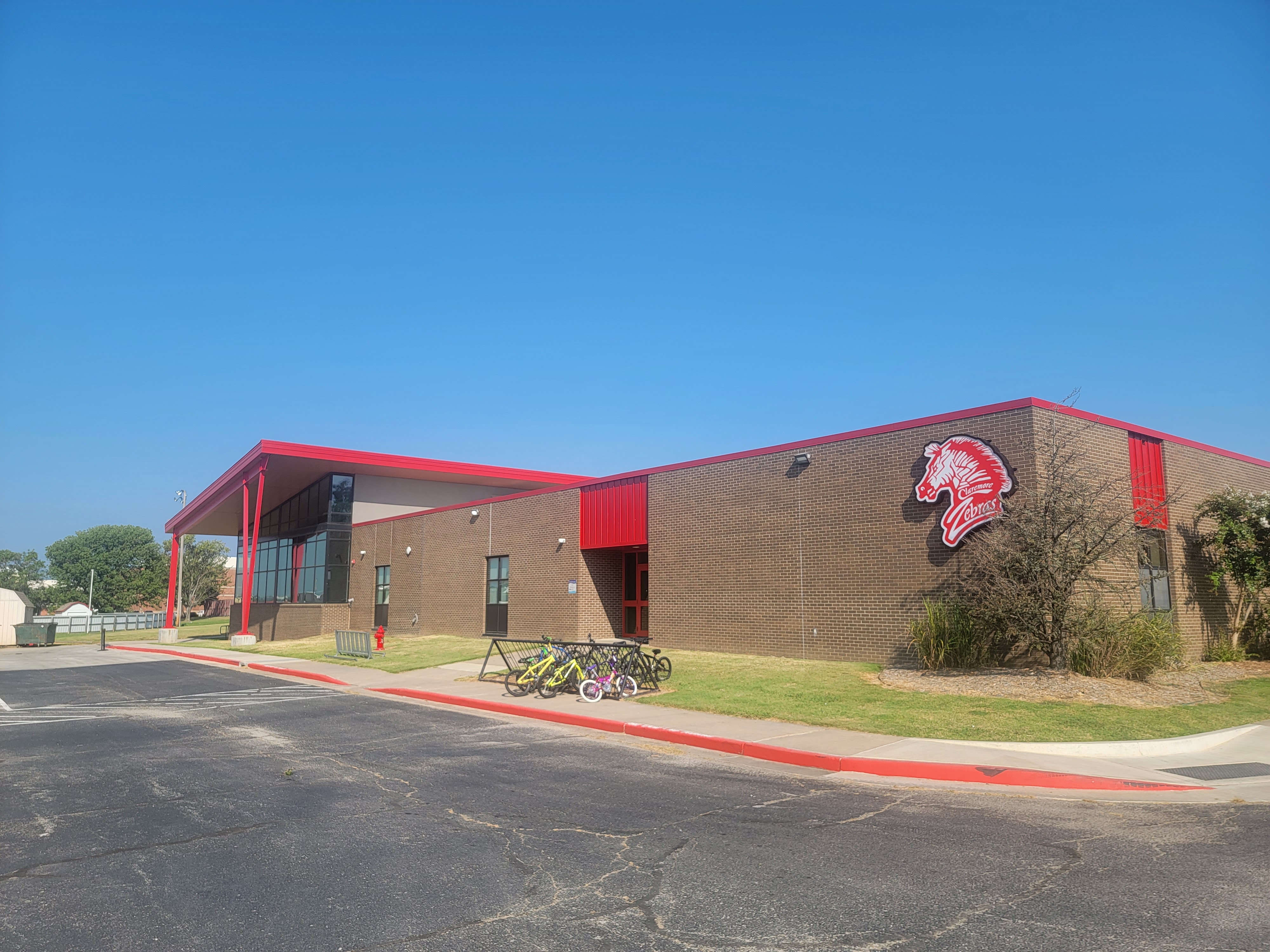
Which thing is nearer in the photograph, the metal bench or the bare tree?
the bare tree

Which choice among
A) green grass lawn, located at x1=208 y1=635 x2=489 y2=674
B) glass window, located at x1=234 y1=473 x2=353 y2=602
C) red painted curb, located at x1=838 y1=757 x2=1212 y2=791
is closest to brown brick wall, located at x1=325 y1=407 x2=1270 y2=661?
green grass lawn, located at x1=208 y1=635 x2=489 y2=674

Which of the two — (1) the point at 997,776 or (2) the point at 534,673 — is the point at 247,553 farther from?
(1) the point at 997,776

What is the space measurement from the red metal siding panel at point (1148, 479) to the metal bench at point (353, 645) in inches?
763

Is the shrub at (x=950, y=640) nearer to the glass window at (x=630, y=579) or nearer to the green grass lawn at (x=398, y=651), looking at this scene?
the glass window at (x=630, y=579)

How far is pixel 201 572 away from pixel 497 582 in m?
62.4

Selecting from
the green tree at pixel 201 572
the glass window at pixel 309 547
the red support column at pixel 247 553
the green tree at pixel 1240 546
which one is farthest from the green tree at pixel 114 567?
the green tree at pixel 1240 546

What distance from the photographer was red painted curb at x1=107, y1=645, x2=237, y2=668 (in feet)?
89.2

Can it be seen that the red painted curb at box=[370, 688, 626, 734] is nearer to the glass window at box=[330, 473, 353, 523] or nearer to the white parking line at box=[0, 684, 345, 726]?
the white parking line at box=[0, 684, 345, 726]

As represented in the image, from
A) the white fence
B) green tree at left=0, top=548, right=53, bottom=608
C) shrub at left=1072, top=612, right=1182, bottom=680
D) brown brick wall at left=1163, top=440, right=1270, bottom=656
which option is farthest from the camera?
green tree at left=0, top=548, right=53, bottom=608

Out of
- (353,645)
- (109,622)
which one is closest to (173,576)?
(353,645)

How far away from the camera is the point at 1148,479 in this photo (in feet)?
62.3

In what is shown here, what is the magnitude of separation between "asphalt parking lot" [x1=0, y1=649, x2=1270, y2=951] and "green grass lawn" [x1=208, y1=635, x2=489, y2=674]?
1243 cm

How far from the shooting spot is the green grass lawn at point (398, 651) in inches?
898

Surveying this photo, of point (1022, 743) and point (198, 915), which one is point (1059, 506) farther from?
point (198, 915)
